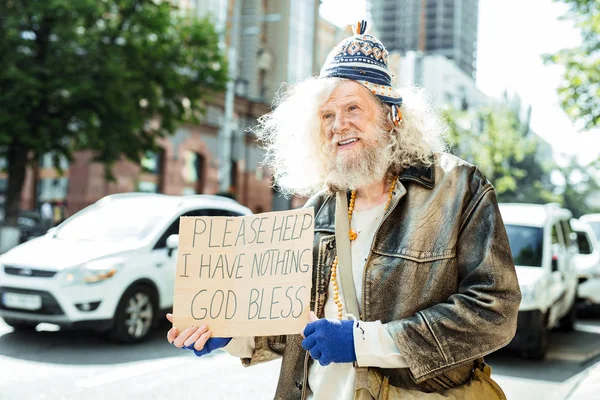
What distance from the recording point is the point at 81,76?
17.5 meters

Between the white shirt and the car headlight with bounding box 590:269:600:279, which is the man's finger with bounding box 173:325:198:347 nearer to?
the white shirt

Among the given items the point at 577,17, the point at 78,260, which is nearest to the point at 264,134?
the point at 78,260

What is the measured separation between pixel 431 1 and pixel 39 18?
146 m

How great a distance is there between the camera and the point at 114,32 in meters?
18.5

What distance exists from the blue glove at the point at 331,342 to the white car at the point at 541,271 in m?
5.53

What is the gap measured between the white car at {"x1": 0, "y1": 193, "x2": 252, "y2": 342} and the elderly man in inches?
200

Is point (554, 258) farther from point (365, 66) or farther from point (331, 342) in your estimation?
point (331, 342)

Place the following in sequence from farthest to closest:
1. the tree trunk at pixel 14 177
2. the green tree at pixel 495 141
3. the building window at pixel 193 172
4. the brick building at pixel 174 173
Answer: the green tree at pixel 495 141 → the building window at pixel 193 172 → the brick building at pixel 174 173 → the tree trunk at pixel 14 177

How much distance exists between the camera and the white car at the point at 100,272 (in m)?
7.05

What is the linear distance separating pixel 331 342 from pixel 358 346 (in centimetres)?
8

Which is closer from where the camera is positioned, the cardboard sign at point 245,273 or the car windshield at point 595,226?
the cardboard sign at point 245,273

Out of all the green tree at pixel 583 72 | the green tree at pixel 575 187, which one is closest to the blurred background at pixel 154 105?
the green tree at pixel 583 72

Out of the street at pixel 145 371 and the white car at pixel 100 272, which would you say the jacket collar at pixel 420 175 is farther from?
the white car at pixel 100 272

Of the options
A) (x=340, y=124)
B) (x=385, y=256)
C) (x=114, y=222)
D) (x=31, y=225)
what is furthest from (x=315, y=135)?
(x=31, y=225)
